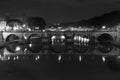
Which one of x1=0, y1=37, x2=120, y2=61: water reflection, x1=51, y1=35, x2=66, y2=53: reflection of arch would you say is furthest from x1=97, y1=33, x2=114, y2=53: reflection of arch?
x1=51, y1=35, x2=66, y2=53: reflection of arch

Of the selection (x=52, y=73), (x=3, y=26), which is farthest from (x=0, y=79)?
(x=3, y=26)

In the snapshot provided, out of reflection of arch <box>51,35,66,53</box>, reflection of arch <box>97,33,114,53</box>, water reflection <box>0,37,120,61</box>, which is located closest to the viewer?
water reflection <box>0,37,120,61</box>

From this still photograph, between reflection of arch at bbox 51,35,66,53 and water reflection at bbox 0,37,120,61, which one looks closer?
water reflection at bbox 0,37,120,61

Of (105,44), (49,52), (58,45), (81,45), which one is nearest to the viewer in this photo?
(49,52)

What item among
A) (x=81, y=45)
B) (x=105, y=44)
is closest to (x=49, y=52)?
(x=81, y=45)

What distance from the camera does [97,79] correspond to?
15445 millimetres

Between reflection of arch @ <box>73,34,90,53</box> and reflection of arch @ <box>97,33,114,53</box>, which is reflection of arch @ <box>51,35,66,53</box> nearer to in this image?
reflection of arch @ <box>73,34,90,53</box>

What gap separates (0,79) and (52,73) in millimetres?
4589

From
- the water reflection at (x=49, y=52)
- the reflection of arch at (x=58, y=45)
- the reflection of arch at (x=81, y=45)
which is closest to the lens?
the water reflection at (x=49, y=52)

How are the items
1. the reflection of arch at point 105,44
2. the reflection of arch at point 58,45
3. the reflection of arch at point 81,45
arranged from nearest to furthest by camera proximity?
the reflection of arch at point 81,45 < the reflection of arch at point 58,45 < the reflection of arch at point 105,44

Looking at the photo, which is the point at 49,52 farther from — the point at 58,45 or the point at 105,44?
the point at 105,44

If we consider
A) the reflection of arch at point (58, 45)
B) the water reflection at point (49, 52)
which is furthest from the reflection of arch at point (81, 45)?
the reflection of arch at point (58, 45)

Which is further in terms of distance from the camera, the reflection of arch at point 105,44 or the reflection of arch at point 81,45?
the reflection of arch at point 105,44

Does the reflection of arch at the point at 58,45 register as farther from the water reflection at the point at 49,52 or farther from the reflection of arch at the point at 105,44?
the reflection of arch at the point at 105,44
